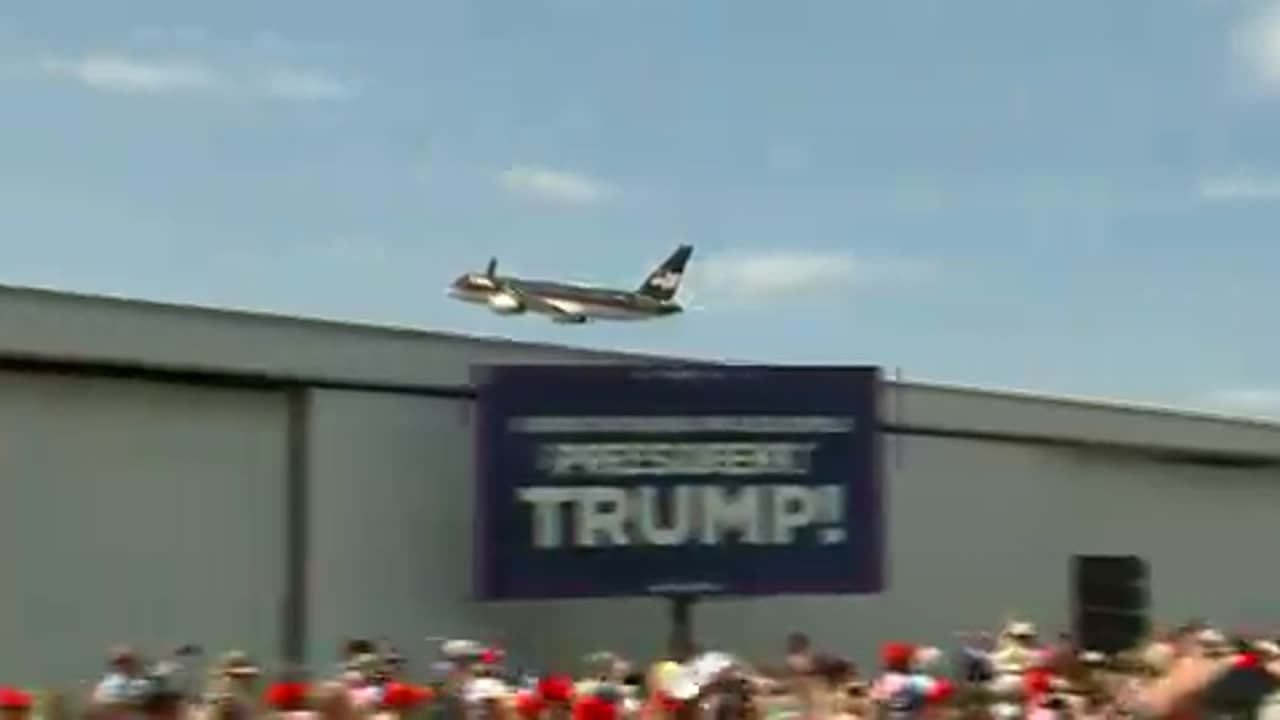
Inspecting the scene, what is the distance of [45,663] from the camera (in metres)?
25.9

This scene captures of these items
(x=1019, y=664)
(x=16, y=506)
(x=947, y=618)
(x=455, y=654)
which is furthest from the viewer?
(x=947, y=618)

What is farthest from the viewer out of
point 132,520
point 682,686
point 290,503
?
point 290,503

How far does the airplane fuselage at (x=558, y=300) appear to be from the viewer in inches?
1544

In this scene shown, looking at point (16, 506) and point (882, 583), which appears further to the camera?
point (882, 583)

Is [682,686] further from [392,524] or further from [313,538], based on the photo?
[392,524]

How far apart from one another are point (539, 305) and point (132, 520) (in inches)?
536

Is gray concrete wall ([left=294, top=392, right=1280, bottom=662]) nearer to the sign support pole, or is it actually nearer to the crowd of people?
the sign support pole

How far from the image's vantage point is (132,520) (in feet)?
87.8

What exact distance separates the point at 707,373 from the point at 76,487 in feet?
22.7

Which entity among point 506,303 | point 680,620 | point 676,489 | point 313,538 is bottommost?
point 680,620

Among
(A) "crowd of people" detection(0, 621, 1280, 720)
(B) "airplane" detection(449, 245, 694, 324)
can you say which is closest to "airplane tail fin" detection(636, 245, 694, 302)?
(B) "airplane" detection(449, 245, 694, 324)

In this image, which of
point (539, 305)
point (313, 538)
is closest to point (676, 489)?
point (313, 538)

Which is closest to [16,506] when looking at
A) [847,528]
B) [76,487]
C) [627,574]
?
[76,487]

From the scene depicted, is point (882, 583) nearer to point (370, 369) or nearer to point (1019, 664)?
point (370, 369)
